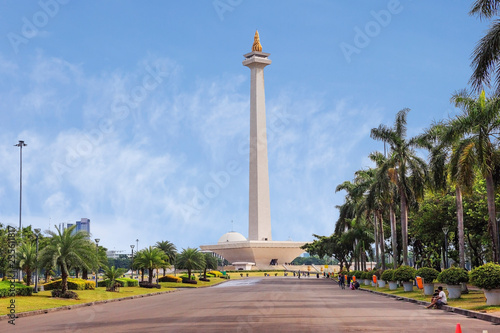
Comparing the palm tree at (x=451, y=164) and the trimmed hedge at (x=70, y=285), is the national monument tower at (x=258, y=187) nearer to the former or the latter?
the trimmed hedge at (x=70, y=285)

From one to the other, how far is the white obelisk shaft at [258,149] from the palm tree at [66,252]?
80966 mm

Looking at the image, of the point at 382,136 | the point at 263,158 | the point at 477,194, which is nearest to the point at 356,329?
the point at 382,136

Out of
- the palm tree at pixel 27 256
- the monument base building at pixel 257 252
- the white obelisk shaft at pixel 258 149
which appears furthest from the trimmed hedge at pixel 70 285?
the monument base building at pixel 257 252

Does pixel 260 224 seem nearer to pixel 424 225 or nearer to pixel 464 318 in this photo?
pixel 424 225

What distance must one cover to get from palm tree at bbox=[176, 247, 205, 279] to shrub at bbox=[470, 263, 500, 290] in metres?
47.4

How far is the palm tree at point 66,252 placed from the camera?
36.7 metres

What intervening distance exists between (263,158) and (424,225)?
2726 inches

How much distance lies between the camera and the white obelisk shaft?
11806 centimetres

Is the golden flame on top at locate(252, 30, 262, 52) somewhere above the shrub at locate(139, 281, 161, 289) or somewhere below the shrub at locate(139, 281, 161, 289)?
above

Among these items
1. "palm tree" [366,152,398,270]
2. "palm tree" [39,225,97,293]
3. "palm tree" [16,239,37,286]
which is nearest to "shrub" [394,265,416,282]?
"palm tree" [366,152,398,270]

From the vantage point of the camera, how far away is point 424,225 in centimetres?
5319

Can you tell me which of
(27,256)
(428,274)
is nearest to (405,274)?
(428,274)

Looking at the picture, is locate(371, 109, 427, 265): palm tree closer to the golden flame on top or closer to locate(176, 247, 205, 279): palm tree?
locate(176, 247, 205, 279): palm tree

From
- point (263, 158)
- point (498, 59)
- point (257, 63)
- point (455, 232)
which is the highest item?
point (257, 63)
